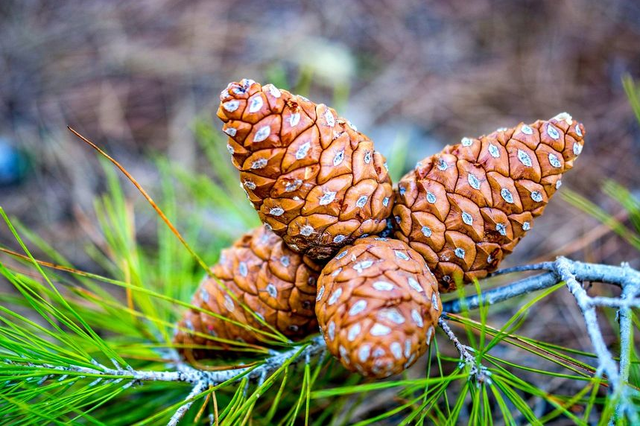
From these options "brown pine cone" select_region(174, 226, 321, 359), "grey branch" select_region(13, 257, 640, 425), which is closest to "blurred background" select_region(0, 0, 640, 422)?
"brown pine cone" select_region(174, 226, 321, 359)

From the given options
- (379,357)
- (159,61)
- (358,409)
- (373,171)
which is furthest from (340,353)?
(159,61)

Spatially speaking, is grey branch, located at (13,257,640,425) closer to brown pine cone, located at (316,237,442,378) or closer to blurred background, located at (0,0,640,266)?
brown pine cone, located at (316,237,442,378)

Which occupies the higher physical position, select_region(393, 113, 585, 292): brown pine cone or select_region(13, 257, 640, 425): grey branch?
select_region(393, 113, 585, 292): brown pine cone

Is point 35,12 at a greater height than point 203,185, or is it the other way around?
point 35,12

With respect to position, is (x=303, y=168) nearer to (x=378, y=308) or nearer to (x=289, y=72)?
(x=378, y=308)

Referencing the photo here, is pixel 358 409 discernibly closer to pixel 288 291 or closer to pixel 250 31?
pixel 288 291

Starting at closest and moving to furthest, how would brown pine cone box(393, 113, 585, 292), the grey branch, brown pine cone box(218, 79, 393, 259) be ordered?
the grey branch → brown pine cone box(218, 79, 393, 259) → brown pine cone box(393, 113, 585, 292)

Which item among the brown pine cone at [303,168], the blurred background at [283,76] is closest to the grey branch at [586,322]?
the brown pine cone at [303,168]
